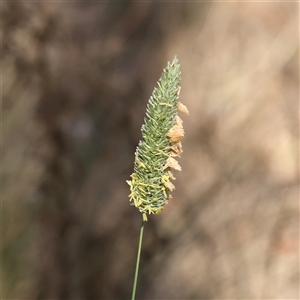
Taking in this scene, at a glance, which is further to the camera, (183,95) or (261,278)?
(183,95)

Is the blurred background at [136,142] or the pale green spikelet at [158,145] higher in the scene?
the blurred background at [136,142]

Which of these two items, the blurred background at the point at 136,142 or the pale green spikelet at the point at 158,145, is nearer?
the pale green spikelet at the point at 158,145

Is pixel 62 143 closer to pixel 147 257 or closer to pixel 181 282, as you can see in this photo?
pixel 147 257

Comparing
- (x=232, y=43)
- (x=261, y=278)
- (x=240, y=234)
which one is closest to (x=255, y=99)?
(x=232, y=43)

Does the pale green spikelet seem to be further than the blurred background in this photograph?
No

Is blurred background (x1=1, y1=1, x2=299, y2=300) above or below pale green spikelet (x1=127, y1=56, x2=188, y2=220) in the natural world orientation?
above
